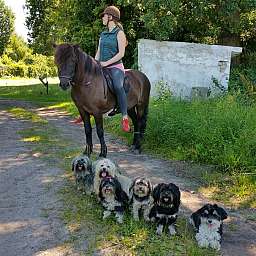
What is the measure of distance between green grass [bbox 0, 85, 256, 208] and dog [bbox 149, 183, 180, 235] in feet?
5.36

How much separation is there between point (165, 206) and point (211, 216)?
50 centimetres

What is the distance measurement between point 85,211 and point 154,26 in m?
9.18

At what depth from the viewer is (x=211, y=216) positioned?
15.1ft

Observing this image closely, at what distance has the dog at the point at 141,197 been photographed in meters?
4.84

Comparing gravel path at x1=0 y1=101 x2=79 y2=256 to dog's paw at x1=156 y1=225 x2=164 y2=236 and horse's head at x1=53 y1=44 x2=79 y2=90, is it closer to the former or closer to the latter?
dog's paw at x1=156 y1=225 x2=164 y2=236

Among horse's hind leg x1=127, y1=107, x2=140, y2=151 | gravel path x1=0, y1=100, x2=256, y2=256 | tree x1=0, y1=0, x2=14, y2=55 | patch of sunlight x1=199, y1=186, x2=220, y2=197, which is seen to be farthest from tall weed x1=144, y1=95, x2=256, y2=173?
tree x1=0, y1=0, x2=14, y2=55

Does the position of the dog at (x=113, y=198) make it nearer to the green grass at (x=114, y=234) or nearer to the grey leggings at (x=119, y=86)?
the green grass at (x=114, y=234)

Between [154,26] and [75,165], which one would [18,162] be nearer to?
[75,165]

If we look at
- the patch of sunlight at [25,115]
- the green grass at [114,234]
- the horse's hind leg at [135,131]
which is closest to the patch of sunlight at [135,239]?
the green grass at [114,234]

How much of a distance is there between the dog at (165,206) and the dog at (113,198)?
15.1 inches

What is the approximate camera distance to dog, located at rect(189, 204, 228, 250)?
14.9 feet

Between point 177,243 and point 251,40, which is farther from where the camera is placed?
point 251,40

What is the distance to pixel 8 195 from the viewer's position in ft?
20.0

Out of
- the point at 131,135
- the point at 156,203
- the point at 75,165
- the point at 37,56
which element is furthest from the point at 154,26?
the point at 37,56
